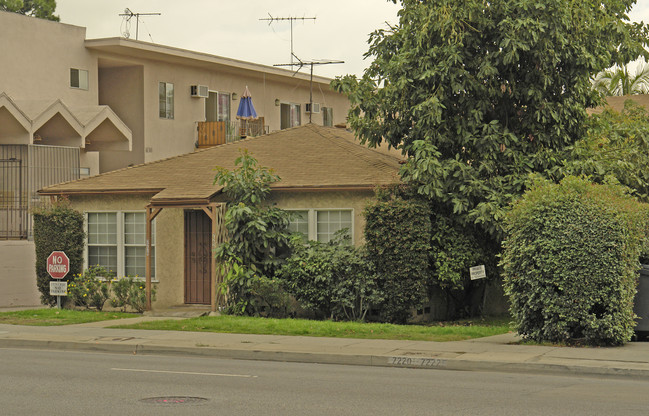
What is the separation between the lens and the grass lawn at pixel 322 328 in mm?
17984

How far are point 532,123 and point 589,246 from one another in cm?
583

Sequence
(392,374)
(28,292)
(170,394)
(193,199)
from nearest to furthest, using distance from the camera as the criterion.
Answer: (170,394)
(392,374)
(193,199)
(28,292)

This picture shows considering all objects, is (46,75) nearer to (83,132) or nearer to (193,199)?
(83,132)

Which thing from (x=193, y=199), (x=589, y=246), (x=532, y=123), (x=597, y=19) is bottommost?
(x=589, y=246)

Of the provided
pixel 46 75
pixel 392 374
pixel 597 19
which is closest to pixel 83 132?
pixel 46 75

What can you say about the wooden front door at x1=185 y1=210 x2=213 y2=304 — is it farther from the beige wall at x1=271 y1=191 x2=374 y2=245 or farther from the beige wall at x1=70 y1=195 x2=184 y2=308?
the beige wall at x1=271 y1=191 x2=374 y2=245

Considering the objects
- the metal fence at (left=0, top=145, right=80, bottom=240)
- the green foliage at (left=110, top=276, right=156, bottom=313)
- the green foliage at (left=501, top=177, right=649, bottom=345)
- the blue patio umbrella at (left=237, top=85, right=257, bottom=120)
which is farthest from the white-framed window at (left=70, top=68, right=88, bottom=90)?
the green foliage at (left=501, top=177, right=649, bottom=345)

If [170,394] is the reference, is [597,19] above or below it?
above

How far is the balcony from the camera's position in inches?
1422

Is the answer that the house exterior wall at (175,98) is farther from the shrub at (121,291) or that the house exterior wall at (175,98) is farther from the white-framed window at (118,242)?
the shrub at (121,291)

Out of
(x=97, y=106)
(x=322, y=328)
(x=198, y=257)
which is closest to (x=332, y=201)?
(x=198, y=257)

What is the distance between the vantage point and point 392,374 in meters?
13.7

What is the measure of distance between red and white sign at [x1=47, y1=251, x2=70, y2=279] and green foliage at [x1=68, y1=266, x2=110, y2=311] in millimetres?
905

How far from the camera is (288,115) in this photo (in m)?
41.5
